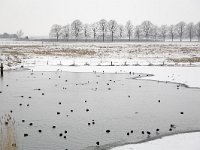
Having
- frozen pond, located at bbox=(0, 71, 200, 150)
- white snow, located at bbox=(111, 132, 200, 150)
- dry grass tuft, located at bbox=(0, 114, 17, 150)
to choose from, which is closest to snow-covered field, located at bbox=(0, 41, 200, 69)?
frozen pond, located at bbox=(0, 71, 200, 150)

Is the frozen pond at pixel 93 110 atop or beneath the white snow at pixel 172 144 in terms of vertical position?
atop

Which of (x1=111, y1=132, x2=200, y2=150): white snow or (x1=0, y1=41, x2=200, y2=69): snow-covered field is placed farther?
(x1=0, y1=41, x2=200, y2=69): snow-covered field

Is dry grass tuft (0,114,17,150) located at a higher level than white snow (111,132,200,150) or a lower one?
higher

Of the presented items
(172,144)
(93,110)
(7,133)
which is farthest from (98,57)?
(172,144)

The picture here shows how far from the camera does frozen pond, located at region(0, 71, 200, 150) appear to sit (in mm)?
17147

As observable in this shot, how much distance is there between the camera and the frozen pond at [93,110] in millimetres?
17147

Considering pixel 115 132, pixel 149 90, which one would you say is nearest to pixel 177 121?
pixel 115 132

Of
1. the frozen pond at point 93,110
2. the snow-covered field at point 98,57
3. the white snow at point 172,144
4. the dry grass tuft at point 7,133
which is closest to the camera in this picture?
the dry grass tuft at point 7,133

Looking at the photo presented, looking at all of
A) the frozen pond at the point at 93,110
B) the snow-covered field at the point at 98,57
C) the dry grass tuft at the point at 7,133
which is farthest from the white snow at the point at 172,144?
the snow-covered field at the point at 98,57

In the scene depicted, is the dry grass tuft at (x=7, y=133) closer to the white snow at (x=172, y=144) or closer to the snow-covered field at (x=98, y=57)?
the white snow at (x=172, y=144)

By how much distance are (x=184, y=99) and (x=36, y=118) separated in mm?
12321

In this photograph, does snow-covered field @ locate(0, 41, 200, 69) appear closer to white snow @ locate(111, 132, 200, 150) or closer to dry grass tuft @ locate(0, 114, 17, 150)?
dry grass tuft @ locate(0, 114, 17, 150)

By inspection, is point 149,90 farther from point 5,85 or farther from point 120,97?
point 5,85

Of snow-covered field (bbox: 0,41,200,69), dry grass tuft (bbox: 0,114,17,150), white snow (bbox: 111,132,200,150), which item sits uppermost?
snow-covered field (bbox: 0,41,200,69)
